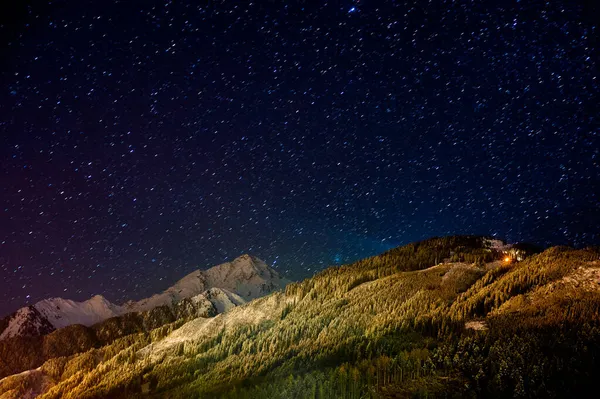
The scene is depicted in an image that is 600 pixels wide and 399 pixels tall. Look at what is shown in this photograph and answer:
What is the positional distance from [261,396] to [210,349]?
3492 inches

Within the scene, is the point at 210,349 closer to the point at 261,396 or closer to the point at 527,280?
the point at 261,396

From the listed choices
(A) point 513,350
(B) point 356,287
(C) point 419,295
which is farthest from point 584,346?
(B) point 356,287

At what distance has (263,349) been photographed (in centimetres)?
14562

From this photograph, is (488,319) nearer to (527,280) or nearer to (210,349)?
(527,280)

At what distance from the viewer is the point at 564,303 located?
295 ft

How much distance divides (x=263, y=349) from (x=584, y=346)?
112 metres

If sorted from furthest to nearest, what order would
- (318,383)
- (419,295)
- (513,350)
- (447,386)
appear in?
(419,295), (318,383), (513,350), (447,386)

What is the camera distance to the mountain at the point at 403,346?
63.1 metres

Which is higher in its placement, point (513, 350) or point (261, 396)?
point (513, 350)

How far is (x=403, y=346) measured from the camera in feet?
312

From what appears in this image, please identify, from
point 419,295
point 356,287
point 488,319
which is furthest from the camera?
point 356,287

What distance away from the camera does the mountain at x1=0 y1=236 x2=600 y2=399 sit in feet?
207

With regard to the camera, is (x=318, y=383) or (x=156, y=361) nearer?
(x=318, y=383)

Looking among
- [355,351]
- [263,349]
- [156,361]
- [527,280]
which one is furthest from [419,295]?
[156,361]
